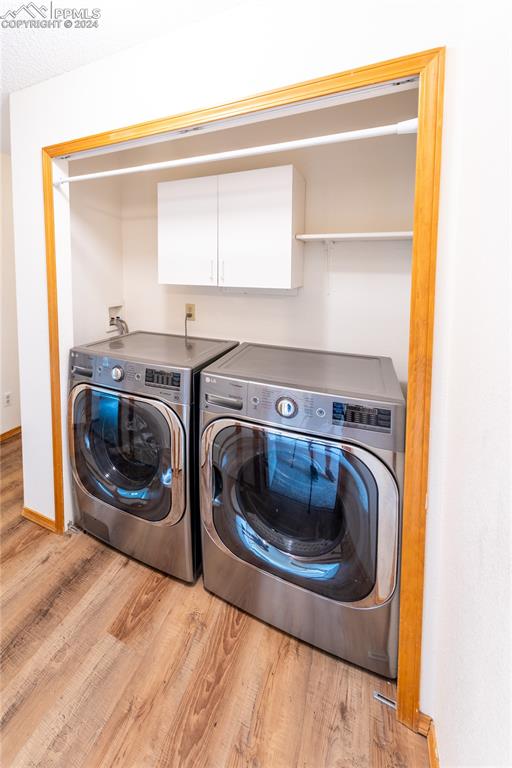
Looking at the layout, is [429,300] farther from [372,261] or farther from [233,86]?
Answer: [233,86]

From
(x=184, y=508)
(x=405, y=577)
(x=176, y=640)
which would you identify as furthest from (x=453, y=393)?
(x=176, y=640)

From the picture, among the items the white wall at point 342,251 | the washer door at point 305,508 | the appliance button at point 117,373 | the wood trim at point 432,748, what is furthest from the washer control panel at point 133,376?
the wood trim at point 432,748

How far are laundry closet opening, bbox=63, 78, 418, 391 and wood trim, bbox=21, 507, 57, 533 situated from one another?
1.11m

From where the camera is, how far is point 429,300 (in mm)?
1120

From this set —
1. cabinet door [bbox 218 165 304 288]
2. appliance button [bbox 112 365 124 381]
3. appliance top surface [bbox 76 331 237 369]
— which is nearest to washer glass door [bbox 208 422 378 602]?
appliance top surface [bbox 76 331 237 369]

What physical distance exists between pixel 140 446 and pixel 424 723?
156cm

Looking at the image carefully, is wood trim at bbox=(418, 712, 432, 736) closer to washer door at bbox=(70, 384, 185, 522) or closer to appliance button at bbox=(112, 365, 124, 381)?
washer door at bbox=(70, 384, 185, 522)

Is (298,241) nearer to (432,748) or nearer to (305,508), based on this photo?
(305,508)

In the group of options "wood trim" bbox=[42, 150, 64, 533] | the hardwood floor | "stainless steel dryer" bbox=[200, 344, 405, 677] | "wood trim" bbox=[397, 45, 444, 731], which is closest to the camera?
"wood trim" bbox=[397, 45, 444, 731]

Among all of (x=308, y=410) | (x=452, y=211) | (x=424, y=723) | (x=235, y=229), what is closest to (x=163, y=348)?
(x=235, y=229)

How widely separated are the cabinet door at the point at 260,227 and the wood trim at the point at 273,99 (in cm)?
40

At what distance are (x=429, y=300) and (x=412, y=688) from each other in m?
1.31

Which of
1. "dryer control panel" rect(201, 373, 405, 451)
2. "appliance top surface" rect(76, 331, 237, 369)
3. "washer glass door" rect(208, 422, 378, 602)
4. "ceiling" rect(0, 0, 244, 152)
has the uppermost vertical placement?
"ceiling" rect(0, 0, 244, 152)

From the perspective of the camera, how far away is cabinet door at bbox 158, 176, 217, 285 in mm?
1911
